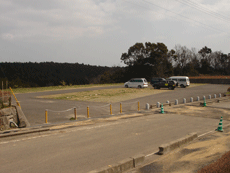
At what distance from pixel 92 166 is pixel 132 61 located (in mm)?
63463

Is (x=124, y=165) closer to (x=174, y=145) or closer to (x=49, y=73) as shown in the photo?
(x=174, y=145)

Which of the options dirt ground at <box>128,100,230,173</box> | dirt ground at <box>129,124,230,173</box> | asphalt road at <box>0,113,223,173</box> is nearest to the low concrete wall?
asphalt road at <box>0,113,223,173</box>

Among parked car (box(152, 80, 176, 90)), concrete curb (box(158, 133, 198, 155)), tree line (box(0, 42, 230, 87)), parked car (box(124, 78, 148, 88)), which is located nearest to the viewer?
concrete curb (box(158, 133, 198, 155))

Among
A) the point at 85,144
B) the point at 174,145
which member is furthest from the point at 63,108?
the point at 174,145

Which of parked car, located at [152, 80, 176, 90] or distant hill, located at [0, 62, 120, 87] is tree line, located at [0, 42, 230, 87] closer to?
distant hill, located at [0, 62, 120, 87]

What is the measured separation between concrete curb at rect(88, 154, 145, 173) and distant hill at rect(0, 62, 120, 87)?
48.9 meters

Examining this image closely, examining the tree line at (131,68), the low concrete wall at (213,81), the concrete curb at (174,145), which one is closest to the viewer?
the concrete curb at (174,145)

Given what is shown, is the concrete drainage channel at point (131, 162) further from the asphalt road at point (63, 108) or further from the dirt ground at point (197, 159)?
the asphalt road at point (63, 108)

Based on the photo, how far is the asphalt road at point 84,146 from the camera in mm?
5832

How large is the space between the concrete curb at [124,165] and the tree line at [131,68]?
47475 mm

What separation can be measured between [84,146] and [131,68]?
200 ft

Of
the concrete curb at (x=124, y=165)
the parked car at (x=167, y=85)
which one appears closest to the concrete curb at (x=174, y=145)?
the concrete curb at (x=124, y=165)

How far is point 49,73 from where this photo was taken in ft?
268

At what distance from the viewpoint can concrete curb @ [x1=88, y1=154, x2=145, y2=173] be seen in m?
4.96
